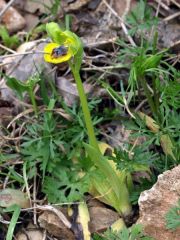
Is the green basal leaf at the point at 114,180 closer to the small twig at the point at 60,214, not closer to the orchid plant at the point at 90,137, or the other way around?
the orchid plant at the point at 90,137

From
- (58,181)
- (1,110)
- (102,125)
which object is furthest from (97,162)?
(1,110)

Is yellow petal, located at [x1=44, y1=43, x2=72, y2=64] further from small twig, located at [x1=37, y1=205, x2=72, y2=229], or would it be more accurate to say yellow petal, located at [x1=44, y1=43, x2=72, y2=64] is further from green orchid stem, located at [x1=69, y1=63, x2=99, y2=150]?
small twig, located at [x1=37, y1=205, x2=72, y2=229]

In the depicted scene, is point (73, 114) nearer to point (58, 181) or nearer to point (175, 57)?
point (58, 181)

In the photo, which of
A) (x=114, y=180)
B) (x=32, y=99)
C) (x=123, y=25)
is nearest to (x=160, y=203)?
(x=114, y=180)

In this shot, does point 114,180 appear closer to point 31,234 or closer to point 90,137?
point 90,137

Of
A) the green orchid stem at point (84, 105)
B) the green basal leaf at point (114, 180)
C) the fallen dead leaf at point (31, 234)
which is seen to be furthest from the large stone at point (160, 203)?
Result: the fallen dead leaf at point (31, 234)
